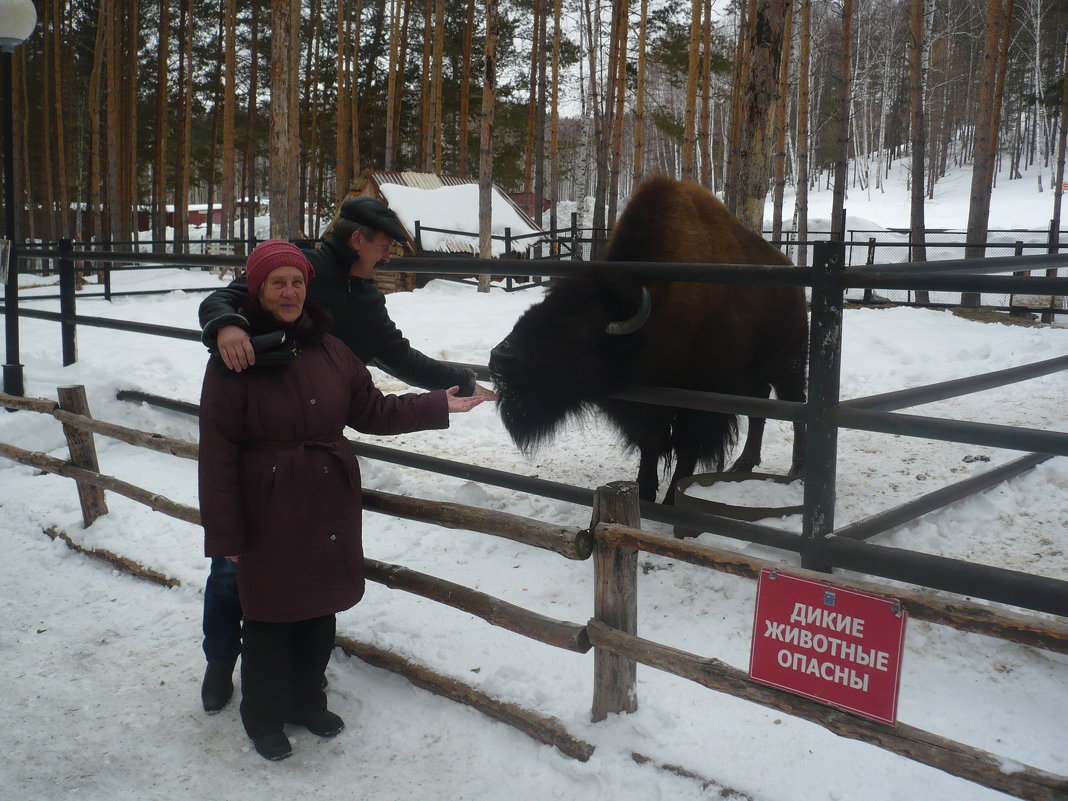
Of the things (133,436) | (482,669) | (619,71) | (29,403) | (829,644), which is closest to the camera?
(829,644)

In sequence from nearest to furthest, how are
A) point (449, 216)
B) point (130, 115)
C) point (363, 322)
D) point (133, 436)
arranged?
point (363, 322)
point (133, 436)
point (449, 216)
point (130, 115)

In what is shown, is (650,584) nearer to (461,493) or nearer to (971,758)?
(461,493)

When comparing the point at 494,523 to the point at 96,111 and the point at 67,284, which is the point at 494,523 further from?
the point at 96,111

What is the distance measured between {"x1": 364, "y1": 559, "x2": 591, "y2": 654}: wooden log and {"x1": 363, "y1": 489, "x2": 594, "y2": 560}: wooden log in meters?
0.22

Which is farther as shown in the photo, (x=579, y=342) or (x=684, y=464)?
(x=684, y=464)

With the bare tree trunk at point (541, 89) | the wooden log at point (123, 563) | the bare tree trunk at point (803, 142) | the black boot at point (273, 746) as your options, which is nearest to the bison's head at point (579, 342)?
the black boot at point (273, 746)

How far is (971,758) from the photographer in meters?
1.98

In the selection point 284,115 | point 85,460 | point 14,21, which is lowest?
point 85,460

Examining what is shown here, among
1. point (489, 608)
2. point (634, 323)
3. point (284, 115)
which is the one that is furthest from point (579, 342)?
point (284, 115)

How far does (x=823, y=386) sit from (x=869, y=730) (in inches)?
50.7

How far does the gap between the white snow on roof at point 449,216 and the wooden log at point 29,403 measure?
1282cm

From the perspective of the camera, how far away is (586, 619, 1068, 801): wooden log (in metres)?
1.90

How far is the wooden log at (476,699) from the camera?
266 cm

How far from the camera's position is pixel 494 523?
303 cm
